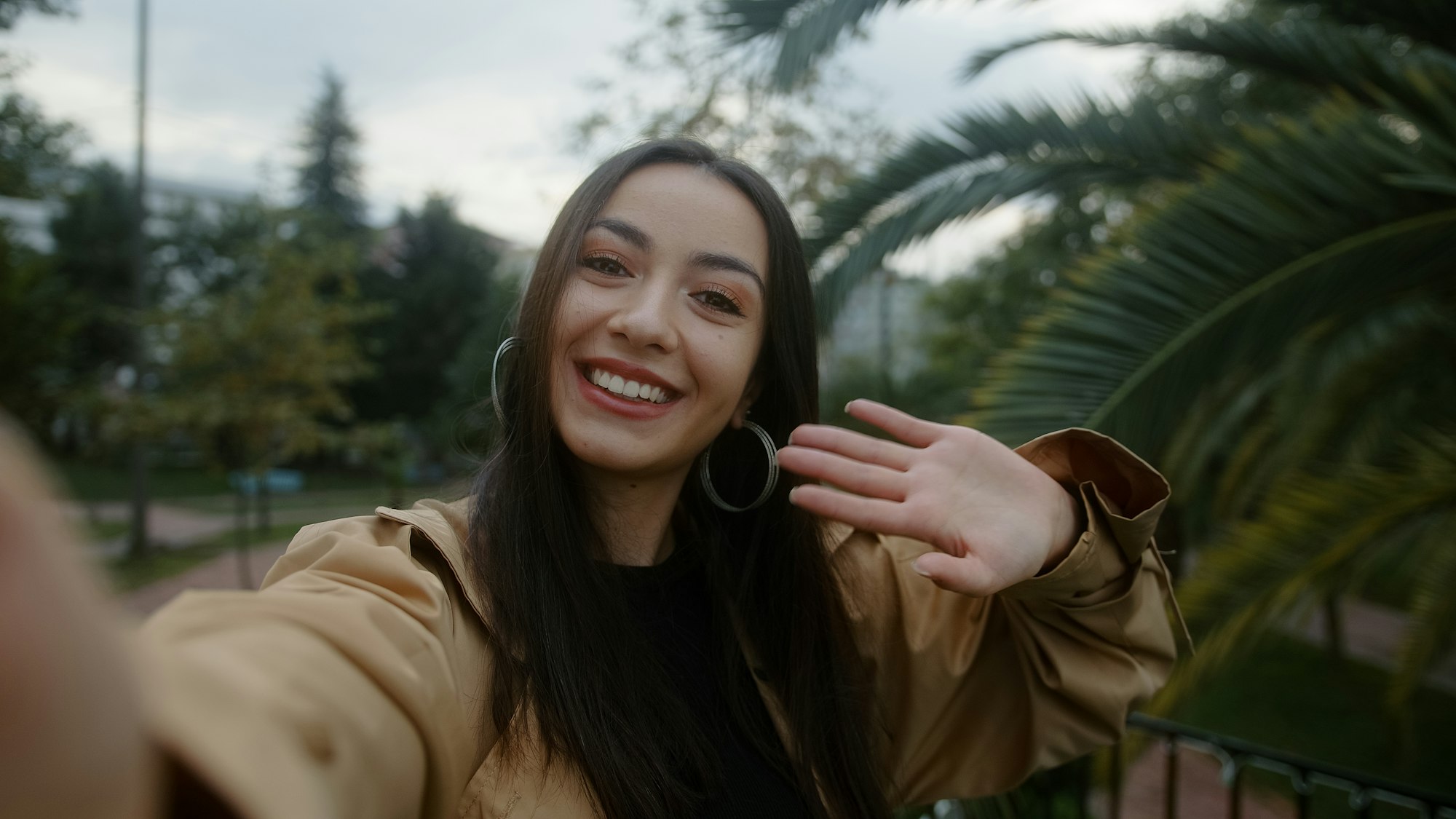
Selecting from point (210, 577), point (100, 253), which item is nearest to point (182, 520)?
point (210, 577)

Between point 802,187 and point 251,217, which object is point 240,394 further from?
point 802,187

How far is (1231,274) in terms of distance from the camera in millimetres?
2869

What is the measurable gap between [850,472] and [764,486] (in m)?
0.53

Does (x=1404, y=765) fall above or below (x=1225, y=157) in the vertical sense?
below

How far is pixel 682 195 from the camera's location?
Result: 65.2 inches

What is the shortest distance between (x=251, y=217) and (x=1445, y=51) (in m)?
15.9

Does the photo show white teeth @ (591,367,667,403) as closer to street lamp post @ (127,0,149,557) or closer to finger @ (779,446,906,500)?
finger @ (779,446,906,500)

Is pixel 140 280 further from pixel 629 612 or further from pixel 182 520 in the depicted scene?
pixel 629 612

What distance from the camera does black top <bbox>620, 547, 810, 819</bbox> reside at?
1.49m

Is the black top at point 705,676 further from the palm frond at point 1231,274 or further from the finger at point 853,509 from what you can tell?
the palm frond at point 1231,274

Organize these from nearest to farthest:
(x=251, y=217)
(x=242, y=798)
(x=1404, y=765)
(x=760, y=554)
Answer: (x=242, y=798) → (x=760, y=554) → (x=1404, y=765) → (x=251, y=217)

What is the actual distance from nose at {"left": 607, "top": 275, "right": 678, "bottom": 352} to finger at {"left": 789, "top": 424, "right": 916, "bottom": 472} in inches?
11.9

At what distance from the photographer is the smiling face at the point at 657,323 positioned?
5.14 feet

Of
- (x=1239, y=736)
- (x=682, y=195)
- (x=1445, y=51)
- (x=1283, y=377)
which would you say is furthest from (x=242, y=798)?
(x=1239, y=736)
